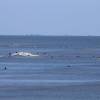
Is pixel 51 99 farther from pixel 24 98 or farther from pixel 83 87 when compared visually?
pixel 83 87

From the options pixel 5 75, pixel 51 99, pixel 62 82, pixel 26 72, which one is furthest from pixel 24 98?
pixel 26 72

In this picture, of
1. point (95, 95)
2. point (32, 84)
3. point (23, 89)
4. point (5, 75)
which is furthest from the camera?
→ point (5, 75)

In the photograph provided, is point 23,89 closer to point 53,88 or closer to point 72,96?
point 53,88

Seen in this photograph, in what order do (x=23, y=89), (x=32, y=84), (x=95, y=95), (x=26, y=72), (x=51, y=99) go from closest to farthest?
1. (x=51, y=99)
2. (x=95, y=95)
3. (x=23, y=89)
4. (x=32, y=84)
5. (x=26, y=72)

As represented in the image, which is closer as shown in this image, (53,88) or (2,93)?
(2,93)

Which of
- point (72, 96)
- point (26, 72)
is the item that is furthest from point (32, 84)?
point (26, 72)

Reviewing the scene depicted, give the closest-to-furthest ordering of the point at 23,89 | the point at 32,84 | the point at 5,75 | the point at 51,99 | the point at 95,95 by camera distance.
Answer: the point at 51,99 → the point at 95,95 → the point at 23,89 → the point at 32,84 → the point at 5,75

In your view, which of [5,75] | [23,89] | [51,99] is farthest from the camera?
[5,75]

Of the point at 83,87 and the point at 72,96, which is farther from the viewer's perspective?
the point at 83,87

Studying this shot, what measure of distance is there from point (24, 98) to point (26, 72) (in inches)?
719

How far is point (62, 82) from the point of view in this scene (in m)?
41.9

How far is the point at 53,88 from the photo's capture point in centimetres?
3775

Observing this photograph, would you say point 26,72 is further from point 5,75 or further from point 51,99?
point 51,99

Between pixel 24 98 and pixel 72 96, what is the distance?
9.05 feet
